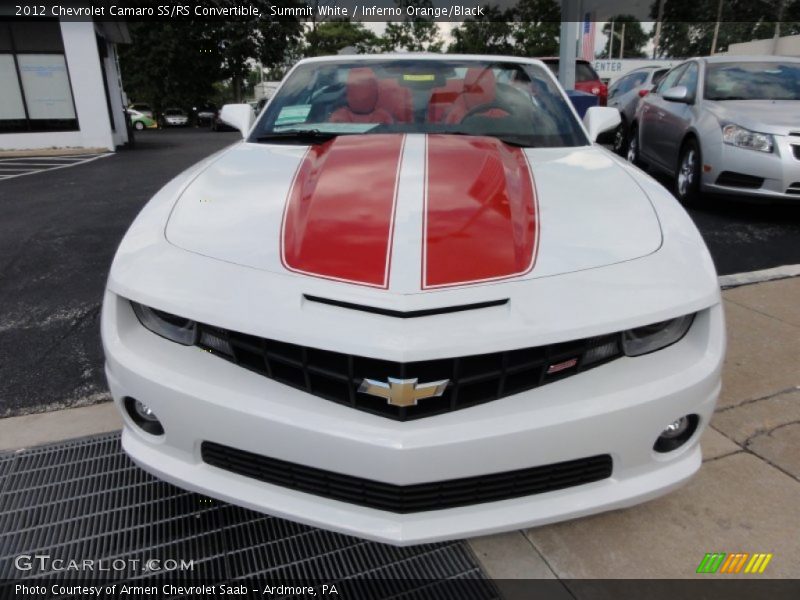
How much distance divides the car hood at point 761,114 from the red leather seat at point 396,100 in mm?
3817

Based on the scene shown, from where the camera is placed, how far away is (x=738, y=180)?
17.7 ft

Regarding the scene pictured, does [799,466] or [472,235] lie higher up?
[472,235]

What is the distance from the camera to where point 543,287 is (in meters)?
1.57

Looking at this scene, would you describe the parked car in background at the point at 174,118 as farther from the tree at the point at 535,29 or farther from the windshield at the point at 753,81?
the windshield at the point at 753,81

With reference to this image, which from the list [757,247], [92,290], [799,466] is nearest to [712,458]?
[799,466]

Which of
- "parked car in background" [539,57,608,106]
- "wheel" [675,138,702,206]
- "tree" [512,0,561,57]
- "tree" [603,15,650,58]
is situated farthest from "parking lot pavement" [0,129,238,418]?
"tree" [603,15,650,58]

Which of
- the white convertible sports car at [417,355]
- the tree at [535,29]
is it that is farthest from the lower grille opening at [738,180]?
the tree at [535,29]

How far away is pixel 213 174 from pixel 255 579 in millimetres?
1442

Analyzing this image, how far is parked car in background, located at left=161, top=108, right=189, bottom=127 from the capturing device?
122 ft

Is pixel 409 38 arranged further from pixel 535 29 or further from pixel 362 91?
pixel 362 91

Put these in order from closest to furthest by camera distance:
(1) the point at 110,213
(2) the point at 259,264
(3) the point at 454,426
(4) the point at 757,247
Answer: (3) the point at 454,426, (2) the point at 259,264, (4) the point at 757,247, (1) the point at 110,213

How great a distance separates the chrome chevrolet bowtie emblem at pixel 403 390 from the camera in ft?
4.82

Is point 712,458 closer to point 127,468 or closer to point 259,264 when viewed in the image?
point 259,264

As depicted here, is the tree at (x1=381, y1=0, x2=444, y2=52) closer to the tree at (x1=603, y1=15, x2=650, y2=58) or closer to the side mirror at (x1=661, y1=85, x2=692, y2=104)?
the tree at (x1=603, y1=15, x2=650, y2=58)
